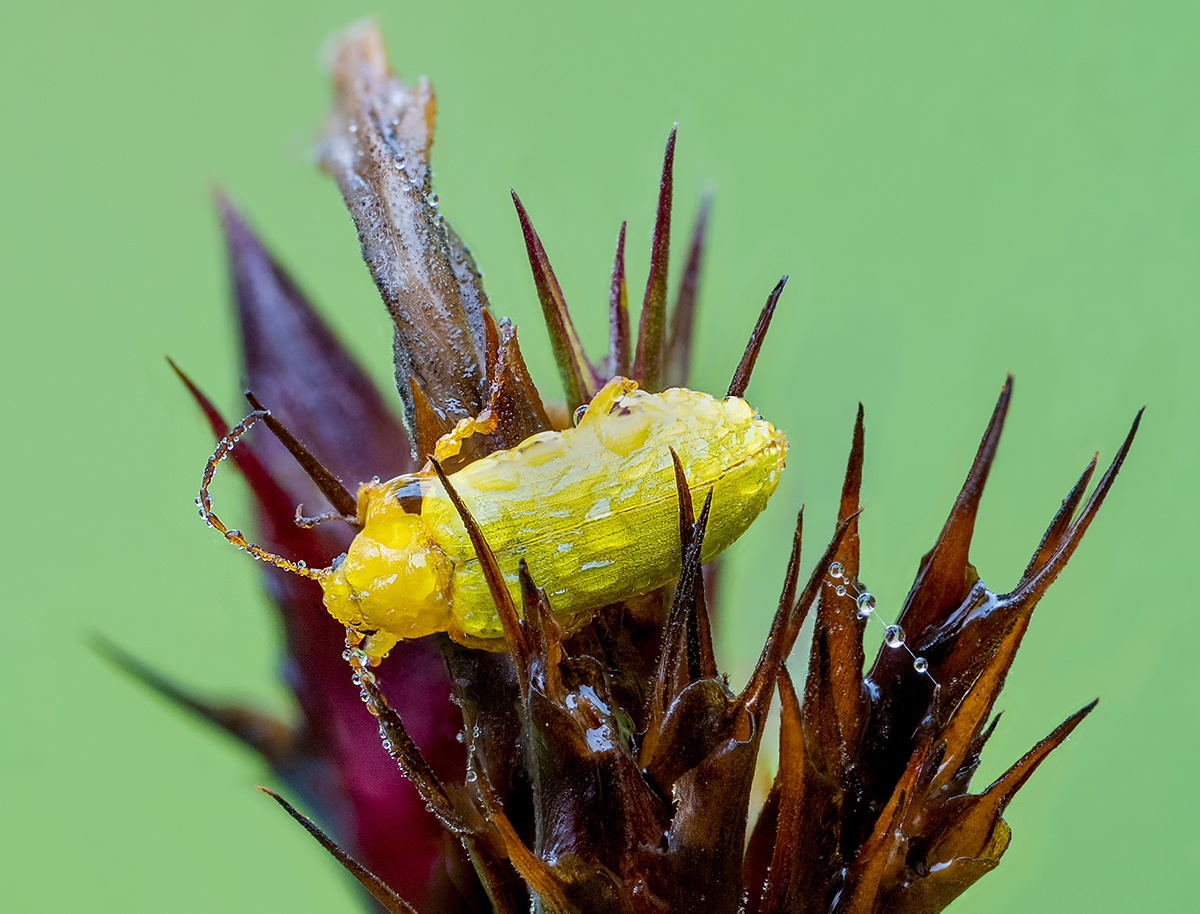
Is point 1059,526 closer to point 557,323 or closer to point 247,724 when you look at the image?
point 557,323

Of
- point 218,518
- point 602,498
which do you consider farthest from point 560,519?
point 218,518

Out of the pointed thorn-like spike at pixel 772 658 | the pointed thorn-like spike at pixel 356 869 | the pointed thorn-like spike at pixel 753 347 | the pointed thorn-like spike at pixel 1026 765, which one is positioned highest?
the pointed thorn-like spike at pixel 753 347

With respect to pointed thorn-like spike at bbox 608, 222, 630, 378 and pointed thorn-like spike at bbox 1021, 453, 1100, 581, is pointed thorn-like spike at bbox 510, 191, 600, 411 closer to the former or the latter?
pointed thorn-like spike at bbox 608, 222, 630, 378

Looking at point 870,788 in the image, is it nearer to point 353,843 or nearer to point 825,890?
point 825,890

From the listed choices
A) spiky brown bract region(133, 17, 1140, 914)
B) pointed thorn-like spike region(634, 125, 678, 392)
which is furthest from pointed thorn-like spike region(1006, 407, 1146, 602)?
pointed thorn-like spike region(634, 125, 678, 392)

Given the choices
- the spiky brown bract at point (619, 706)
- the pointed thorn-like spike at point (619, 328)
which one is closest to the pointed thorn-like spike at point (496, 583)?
the spiky brown bract at point (619, 706)

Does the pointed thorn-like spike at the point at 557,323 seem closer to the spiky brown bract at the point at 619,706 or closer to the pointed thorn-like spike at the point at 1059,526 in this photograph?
the spiky brown bract at the point at 619,706

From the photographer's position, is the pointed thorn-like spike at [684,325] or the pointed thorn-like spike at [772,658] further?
the pointed thorn-like spike at [684,325]
